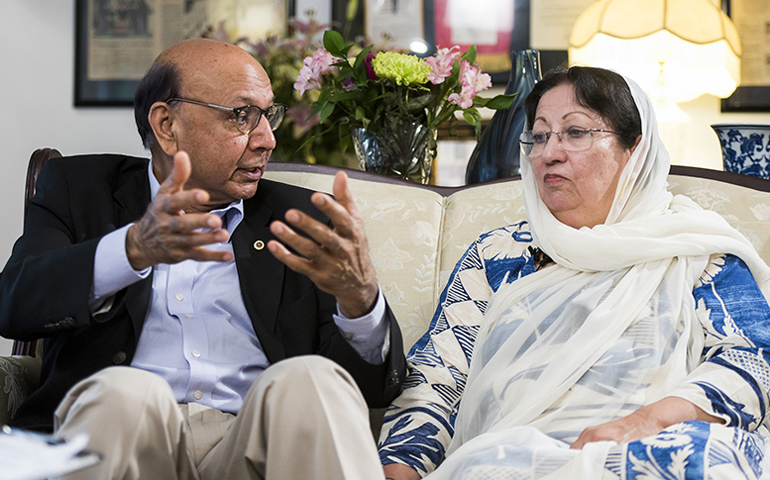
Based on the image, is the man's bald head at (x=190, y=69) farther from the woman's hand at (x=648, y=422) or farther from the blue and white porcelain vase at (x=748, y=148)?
the blue and white porcelain vase at (x=748, y=148)

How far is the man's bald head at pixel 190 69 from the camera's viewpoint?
1424mm

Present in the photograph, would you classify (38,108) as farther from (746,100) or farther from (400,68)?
(746,100)

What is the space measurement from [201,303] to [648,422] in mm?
821

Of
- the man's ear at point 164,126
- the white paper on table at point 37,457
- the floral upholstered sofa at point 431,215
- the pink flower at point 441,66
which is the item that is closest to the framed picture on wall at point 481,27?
the pink flower at point 441,66

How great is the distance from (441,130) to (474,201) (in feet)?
2.85

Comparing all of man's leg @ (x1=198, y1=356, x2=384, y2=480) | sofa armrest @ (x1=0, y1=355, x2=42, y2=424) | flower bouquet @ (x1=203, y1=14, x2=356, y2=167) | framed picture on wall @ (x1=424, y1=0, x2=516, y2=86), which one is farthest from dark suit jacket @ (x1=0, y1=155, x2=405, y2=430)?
framed picture on wall @ (x1=424, y1=0, x2=516, y2=86)

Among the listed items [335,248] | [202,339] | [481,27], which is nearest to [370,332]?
[335,248]

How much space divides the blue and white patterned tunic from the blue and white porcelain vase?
0.69m

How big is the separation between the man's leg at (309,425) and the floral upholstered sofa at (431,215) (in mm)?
763

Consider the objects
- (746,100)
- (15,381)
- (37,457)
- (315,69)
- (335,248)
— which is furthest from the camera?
(746,100)

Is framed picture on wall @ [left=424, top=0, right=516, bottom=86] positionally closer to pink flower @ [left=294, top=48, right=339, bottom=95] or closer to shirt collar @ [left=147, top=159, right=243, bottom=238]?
pink flower @ [left=294, top=48, right=339, bottom=95]

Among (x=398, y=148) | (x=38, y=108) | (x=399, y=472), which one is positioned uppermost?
(x=38, y=108)

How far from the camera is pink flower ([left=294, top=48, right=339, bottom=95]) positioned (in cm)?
199

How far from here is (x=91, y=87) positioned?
2895 millimetres
